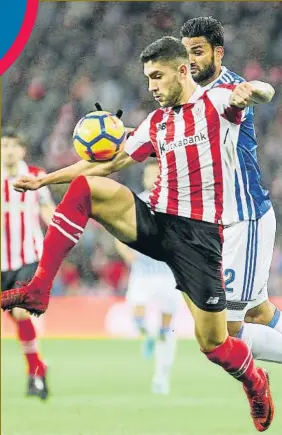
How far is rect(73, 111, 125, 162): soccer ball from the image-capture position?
16.9 feet

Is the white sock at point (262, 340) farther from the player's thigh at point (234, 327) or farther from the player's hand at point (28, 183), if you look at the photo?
the player's hand at point (28, 183)

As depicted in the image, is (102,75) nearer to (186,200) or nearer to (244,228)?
(244,228)

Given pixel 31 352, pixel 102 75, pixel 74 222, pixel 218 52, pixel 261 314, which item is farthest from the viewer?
pixel 102 75

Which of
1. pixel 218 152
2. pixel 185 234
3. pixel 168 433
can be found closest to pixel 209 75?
pixel 218 152

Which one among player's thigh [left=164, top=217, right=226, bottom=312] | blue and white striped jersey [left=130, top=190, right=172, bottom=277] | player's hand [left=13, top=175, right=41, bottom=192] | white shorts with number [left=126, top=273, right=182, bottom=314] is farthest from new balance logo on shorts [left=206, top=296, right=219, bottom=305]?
blue and white striped jersey [left=130, top=190, right=172, bottom=277]

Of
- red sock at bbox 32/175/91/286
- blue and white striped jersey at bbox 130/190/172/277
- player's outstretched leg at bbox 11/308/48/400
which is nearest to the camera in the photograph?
red sock at bbox 32/175/91/286

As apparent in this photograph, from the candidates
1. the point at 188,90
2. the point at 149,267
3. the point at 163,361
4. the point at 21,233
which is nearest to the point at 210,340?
the point at 188,90

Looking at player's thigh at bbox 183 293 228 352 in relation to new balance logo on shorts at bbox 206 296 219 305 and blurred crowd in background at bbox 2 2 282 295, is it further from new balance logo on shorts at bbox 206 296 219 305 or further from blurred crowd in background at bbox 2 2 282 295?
blurred crowd in background at bbox 2 2 282 295

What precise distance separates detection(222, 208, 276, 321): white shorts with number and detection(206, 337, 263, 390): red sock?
29 cm

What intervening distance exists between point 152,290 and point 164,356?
148 cm

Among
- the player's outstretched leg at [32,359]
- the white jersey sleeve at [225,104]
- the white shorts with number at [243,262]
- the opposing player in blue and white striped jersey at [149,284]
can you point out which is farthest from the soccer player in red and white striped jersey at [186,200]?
the opposing player in blue and white striped jersey at [149,284]

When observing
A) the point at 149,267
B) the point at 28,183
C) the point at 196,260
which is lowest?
the point at 149,267

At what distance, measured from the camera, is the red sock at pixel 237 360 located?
17.1 ft

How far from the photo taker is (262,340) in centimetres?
572
